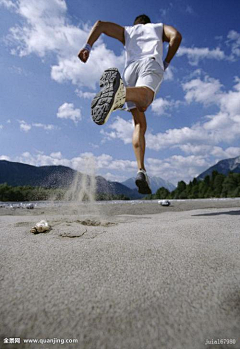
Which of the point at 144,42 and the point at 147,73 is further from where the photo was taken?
the point at 144,42

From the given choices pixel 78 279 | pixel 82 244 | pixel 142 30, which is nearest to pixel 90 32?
pixel 142 30

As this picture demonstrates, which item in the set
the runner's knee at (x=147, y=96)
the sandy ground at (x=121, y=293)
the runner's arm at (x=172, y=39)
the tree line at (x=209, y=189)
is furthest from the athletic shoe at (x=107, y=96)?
the tree line at (x=209, y=189)

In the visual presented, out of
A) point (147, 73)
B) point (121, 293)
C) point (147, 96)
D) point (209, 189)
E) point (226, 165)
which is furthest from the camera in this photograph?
point (226, 165)

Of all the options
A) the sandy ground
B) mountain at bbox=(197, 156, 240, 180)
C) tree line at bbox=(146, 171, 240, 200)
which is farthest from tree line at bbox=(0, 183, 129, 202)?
mountain at bbox=(197, 156, 240, 180)

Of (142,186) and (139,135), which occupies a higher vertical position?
(139,135)

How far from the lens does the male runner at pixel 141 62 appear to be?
6.87 feet

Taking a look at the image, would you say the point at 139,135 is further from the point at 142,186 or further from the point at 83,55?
the point at 83,55

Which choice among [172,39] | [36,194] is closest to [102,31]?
[172,39]

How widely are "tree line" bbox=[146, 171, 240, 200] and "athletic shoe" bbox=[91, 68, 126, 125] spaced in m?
19.1

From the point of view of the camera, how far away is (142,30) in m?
2.49

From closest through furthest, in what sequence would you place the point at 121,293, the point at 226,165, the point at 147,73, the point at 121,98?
the point at 121,293, the point at 121,98, the point at 147,73, the point at 226,165

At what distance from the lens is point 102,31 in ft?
8.13

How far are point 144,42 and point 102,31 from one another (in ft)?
1.66

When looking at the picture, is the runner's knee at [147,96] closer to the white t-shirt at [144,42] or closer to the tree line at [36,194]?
the white t-shirt at [144,42]
